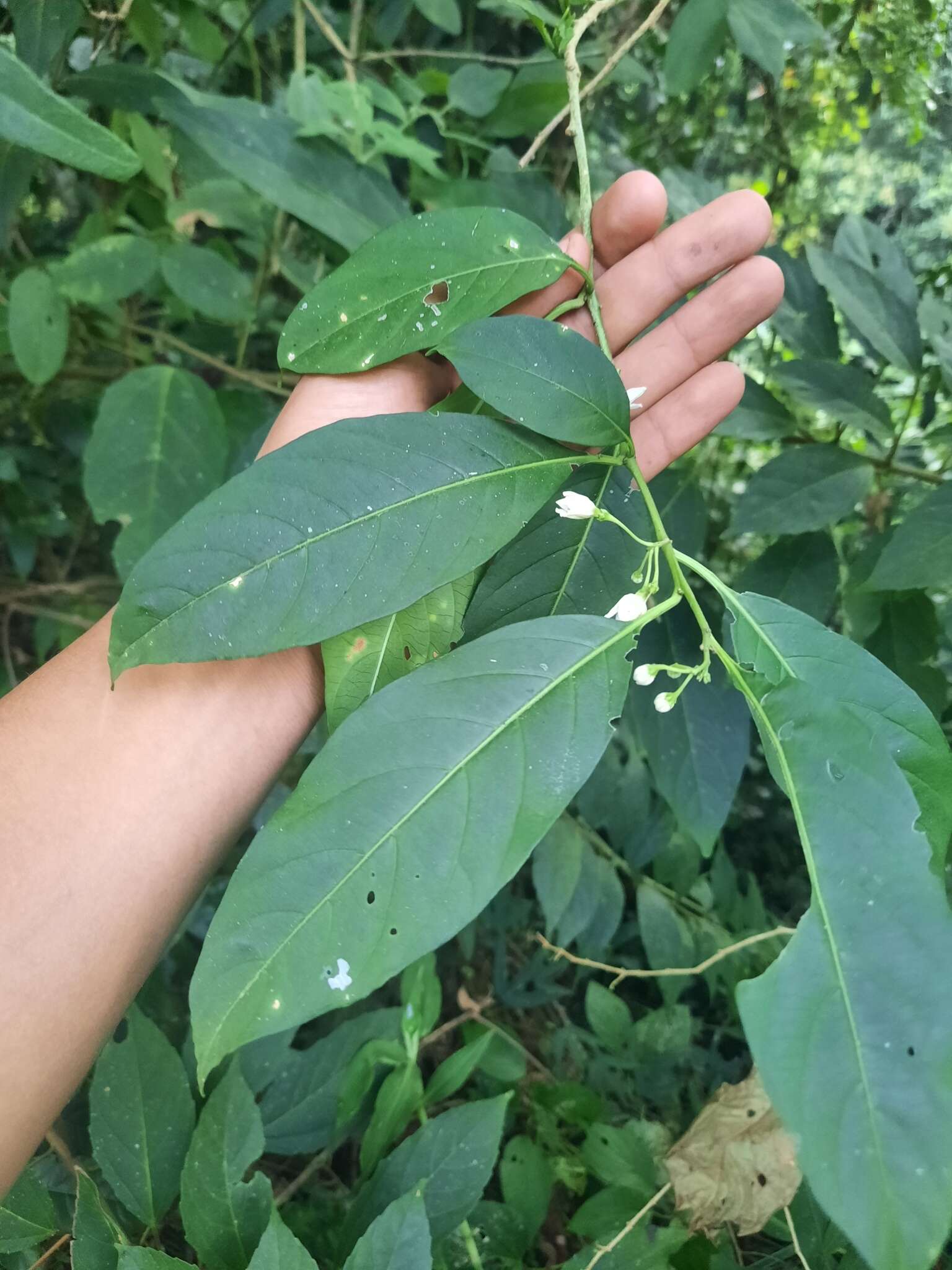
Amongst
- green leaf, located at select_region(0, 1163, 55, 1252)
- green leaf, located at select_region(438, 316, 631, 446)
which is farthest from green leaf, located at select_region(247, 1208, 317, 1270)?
green leaf, located at select_region(438, 316, 631, 446)

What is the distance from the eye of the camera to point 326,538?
508mm

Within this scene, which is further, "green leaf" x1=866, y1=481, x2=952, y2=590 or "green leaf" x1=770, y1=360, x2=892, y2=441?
"green leaf" x1=770, y1=360, x2=892, y2=441

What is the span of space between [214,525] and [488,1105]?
57 cm

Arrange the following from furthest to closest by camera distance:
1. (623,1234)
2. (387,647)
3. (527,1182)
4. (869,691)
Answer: (527,1182) < (623,1234) < (387,647) < (869,691)

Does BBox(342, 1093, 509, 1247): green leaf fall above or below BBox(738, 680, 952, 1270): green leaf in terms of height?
below

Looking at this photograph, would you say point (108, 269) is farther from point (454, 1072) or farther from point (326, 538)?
point (454, 1072)

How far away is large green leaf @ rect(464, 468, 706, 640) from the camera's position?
0.62 m

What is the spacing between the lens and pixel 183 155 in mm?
934

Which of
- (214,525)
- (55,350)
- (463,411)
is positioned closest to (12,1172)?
(214,525)

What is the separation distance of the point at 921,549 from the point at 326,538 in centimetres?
56

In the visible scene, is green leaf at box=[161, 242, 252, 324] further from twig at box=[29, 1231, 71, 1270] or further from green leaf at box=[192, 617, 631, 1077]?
twig at box=[29, 1231, 71, 1270]

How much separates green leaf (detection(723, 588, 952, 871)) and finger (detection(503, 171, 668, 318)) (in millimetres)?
390

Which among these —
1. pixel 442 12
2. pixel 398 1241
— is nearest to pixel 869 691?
pixel 398 1241

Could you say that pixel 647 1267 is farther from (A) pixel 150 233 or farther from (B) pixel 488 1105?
(A) pixel 150 233
